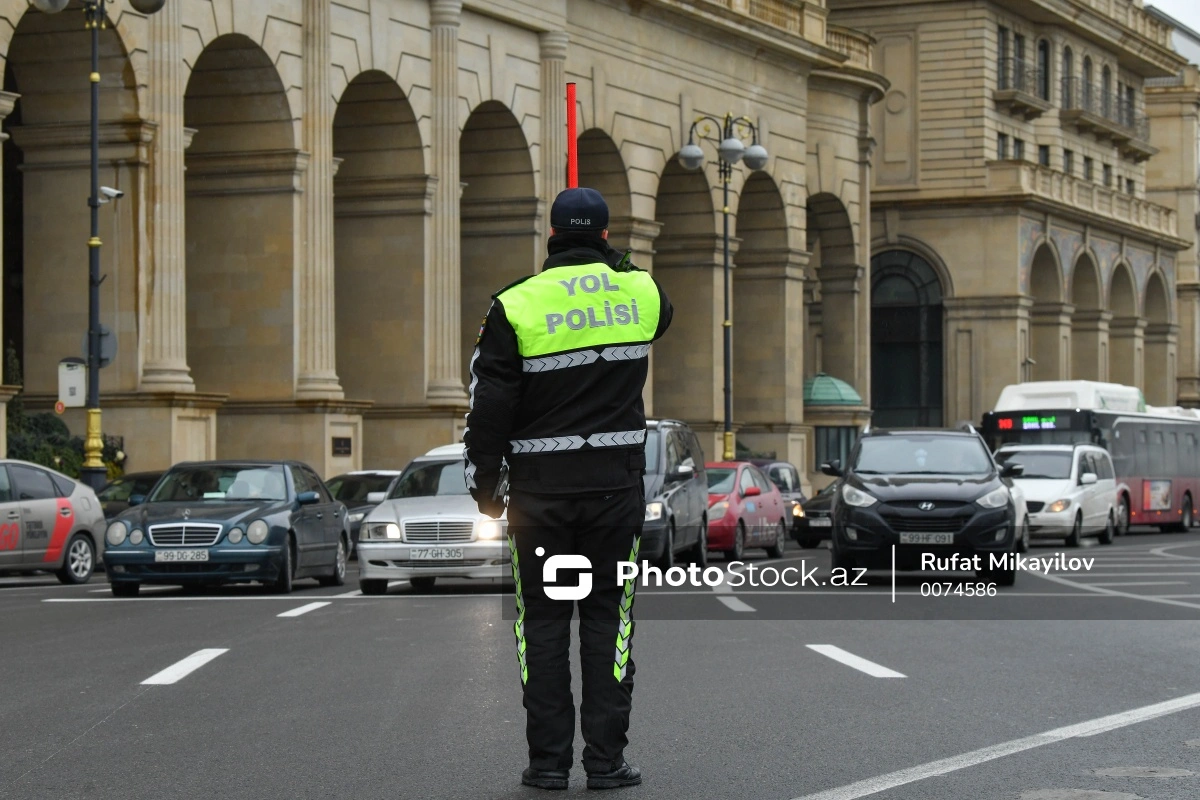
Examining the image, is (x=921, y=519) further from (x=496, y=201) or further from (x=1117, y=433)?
(x=496, y=201)

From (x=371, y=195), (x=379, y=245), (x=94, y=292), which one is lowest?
(x=94, y=292)

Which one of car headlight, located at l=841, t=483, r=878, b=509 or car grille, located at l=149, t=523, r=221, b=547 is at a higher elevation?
car headlight, located at l=841, t=483, r=878, b=509

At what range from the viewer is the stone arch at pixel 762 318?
2324 inches

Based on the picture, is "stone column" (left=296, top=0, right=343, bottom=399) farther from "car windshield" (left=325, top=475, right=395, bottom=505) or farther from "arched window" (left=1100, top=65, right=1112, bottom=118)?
"arched window" (left=1100, top=65, right=1112, bottom=118)

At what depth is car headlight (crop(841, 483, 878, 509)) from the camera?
73.0ft

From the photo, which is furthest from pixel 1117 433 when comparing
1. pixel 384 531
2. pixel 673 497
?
pixel 384 531

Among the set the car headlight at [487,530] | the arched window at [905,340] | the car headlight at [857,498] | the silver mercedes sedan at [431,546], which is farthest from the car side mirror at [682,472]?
the arched window at [905,340]

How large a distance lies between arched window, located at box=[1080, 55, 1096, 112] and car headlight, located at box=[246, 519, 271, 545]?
221ft

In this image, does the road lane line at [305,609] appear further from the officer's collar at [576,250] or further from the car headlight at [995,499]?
the officer's collar at [576,250]

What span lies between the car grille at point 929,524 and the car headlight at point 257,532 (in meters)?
6.05

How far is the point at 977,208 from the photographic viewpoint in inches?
2933

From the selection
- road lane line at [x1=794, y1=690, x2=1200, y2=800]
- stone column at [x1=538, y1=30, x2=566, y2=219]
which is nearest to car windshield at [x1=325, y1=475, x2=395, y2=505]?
stone column at [x1=538, y1=30, x2=566, y2=219]

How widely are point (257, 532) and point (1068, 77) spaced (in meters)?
66.0

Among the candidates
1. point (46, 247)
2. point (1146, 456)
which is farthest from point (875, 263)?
point (46, 247)
